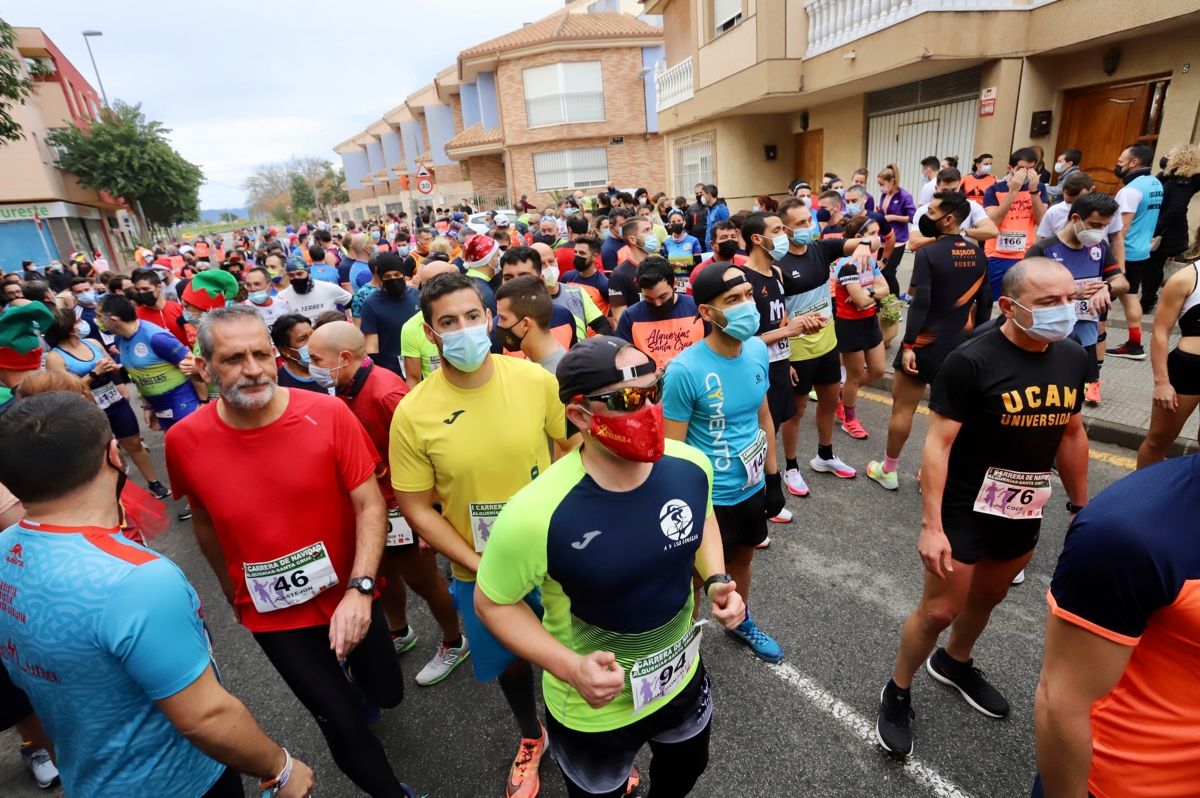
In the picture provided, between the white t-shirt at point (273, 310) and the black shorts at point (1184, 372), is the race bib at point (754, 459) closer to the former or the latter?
the black shorts at point (1184, 372)

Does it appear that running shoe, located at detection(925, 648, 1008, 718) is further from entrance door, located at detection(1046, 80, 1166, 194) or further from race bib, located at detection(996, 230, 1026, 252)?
entrance door, located at detection(1046, 80, 1166, 194)

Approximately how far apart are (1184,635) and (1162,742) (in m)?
0.32

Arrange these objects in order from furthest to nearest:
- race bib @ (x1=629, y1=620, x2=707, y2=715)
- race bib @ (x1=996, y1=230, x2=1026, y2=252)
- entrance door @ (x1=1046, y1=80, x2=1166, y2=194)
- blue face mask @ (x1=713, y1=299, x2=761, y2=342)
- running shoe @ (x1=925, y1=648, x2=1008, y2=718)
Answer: entrance door @ (x1=1046, y1=80, x2=1166, y2=194)
race bib @ (x1=996, y1=230, x2=1026, y2=252)
blue face mask @ (x1=713, y1=299, x2=761, y2=342)
running shoe @ (x1=925, y1=648, x2=1008, y2=718)
race bib @ (x1=629, y1=620, x2=707, y2=715)

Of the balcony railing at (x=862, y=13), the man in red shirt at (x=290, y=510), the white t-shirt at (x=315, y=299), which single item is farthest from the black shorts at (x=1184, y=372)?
the balcony railing at (x=862, y=13)

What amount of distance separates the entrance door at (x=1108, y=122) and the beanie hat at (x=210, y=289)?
12.5 metres

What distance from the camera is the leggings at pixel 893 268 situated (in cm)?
859

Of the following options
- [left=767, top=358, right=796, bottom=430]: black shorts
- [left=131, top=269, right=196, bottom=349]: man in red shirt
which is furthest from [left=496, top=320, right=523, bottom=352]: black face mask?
[left=131, top=269, right=196, bottom=349]: man in red shirt

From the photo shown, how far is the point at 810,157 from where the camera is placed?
51.5 feet

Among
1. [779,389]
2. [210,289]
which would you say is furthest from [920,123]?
[210,289]

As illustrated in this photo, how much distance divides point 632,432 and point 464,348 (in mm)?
1067

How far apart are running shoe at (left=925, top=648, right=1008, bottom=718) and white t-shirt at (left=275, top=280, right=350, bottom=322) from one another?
6407 millimetres

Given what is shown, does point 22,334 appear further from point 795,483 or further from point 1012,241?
point 1012,241

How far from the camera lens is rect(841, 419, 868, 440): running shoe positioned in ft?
19.1

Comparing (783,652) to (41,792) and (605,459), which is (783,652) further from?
(41,792)
